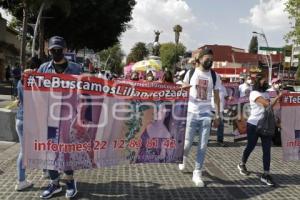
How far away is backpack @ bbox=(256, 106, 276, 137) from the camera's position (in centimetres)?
724

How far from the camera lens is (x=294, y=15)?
33.7 meters

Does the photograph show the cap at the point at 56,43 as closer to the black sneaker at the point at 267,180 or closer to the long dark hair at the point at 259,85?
the long dark hair at the point at 259,85

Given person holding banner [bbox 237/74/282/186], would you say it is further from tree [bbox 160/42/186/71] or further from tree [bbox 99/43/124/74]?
tree [bbox 160/42/186/71]

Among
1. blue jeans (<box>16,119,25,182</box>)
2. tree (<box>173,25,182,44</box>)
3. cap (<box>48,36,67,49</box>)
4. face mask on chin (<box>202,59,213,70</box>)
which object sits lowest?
blue jeans (<box>16,119,25,182</box>)

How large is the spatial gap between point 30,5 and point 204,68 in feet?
83.7

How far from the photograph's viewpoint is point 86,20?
3819cm

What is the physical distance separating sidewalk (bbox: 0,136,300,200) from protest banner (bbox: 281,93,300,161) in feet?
1.33

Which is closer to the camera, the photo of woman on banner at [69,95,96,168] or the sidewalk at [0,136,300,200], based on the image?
the photo of woman on banner at [69,95,96,168]

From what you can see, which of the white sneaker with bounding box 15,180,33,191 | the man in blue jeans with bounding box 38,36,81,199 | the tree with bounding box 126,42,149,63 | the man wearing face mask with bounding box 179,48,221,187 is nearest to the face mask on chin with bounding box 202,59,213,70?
the man wearing face mask with bounding box 179,48,221,187

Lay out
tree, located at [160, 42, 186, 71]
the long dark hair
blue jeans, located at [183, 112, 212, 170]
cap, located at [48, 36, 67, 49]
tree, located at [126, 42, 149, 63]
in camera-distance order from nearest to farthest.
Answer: cap, located at [48, 36, 67, 49] → blue jeans, located at [183, 112, 212, 170] → the long dark hair → tree, located at [126, 42, 149, 63] → tree, located at [160, 42, 186, 71]

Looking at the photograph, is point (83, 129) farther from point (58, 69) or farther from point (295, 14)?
point (295, 14)

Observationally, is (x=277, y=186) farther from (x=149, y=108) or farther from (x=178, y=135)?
(x=149, y=108)

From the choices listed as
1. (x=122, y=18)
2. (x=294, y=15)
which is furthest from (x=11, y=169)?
(x=122, y=18)

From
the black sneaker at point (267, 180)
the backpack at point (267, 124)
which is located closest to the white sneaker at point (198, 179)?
the black sneaker at point (267, 180)
